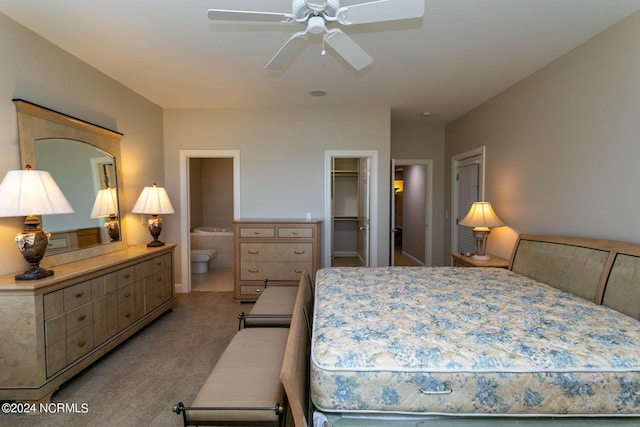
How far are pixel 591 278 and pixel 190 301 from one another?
4.19 m

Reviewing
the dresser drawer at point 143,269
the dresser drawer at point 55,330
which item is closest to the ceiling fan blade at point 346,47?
the dresser drawer at point 55,330

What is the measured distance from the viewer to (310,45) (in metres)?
2.48

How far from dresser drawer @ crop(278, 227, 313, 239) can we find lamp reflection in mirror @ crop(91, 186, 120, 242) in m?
1.78

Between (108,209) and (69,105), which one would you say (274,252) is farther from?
(69,105)

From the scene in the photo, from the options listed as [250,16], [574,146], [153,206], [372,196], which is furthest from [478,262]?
[153,206]

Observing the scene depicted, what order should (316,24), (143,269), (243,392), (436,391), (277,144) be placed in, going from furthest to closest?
1. (277,144)
2. (143,269)
3. (316,24)
4. (243,392)
5. (436,391)

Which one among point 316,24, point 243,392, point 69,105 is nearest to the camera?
point 243,392

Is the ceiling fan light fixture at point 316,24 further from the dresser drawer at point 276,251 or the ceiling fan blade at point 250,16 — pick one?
the dresser drawer at point 276,251

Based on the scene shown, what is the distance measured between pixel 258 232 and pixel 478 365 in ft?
9.81

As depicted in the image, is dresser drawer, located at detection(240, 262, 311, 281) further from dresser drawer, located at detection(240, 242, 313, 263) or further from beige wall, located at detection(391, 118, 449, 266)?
beige wall, located at detection(391, 118, 449, 266)

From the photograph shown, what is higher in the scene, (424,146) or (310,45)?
(310,45)

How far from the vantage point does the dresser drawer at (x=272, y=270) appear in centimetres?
380

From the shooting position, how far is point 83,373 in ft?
7.57

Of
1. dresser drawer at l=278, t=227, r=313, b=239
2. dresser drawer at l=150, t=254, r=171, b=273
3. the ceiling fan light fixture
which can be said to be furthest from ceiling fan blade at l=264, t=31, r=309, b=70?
dresser drawer at l=150, t=254, r=171, b=273
